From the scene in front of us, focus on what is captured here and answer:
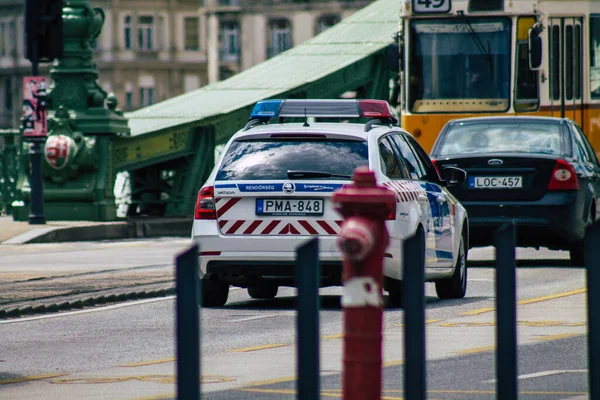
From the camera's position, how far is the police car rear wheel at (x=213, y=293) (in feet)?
44.2

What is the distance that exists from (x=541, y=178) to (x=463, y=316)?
15.4 ft

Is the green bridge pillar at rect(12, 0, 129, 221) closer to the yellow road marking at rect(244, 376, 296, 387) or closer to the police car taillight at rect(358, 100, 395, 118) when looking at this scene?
the police car taillight at rect(358, 100, 395, 118)

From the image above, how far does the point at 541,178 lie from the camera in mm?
16828

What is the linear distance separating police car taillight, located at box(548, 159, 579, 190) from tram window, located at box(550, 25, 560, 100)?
684 centimetres

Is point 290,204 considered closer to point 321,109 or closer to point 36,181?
point 321,109

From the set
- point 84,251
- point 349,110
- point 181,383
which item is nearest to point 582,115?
point 84,251

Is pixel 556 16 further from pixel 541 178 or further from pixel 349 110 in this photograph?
pixel 349 110

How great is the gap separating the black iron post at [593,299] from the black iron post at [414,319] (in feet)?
1.92

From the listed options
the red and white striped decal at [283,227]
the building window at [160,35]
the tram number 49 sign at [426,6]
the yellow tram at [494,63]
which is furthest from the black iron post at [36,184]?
the building window at [160,35]

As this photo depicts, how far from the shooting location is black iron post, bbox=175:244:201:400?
16.9 feet

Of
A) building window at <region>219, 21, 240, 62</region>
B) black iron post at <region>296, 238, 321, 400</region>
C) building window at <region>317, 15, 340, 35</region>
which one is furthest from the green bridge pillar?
building window at <region>219, 21, 240, 62</region>

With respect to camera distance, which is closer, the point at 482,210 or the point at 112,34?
the point at 482,210

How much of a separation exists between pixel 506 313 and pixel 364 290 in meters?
1.00

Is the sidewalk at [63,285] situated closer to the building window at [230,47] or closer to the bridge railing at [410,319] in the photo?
the bridge railing at [410,319]
